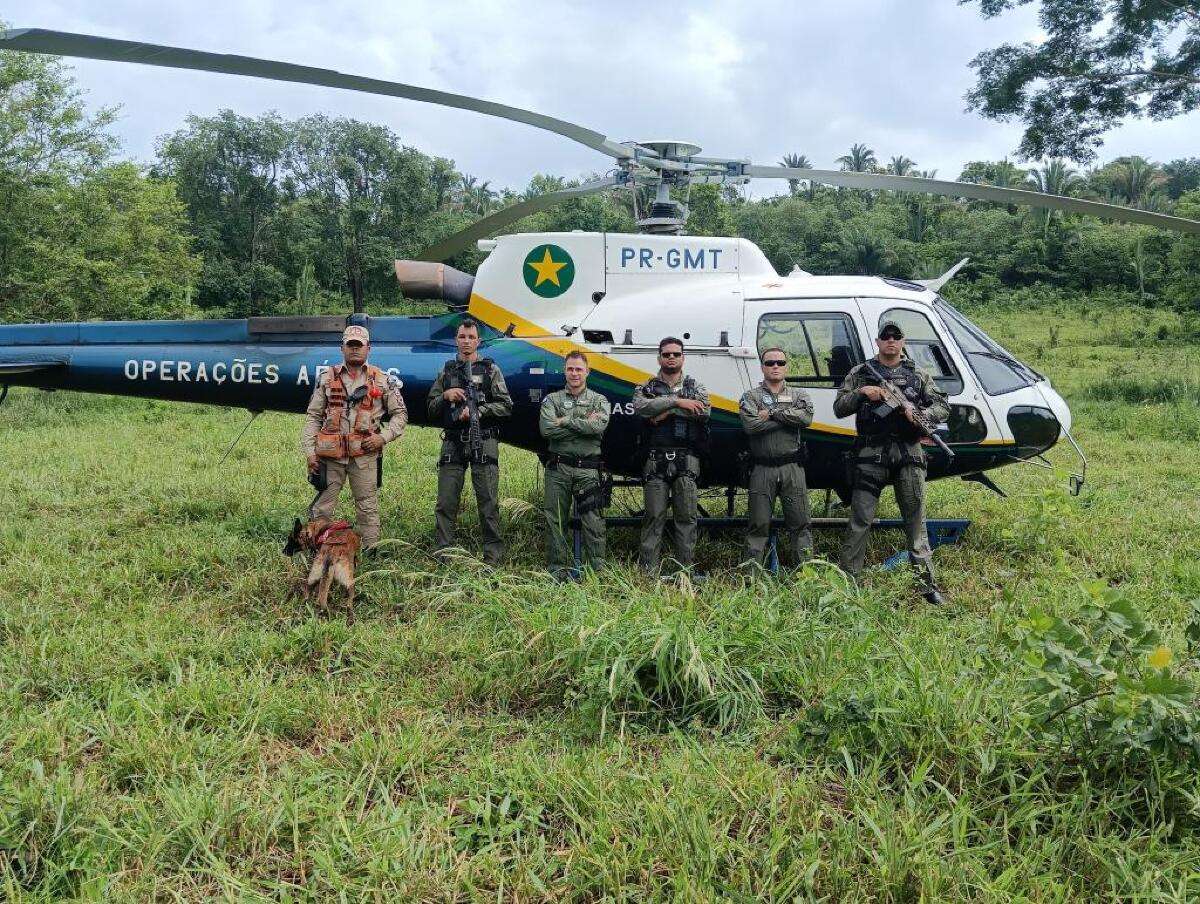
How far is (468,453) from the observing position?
5.74 m

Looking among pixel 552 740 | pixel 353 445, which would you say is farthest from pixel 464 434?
pixel 552 740

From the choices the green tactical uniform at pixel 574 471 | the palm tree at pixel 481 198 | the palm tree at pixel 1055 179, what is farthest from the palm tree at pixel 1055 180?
the green tactical uniform at pixel 574 471

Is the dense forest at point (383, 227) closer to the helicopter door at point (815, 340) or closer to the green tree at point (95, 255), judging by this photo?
the green tree at point (95, 255)

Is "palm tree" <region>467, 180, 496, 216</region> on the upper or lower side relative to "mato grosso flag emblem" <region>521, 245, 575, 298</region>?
upper

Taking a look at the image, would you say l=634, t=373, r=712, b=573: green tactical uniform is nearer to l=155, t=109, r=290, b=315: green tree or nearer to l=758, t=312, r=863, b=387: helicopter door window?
l=758, t=312, r=863, b=387: helicopter door window

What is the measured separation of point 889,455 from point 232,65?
4.46 meters

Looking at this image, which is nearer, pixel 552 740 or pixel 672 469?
pixel 552 740

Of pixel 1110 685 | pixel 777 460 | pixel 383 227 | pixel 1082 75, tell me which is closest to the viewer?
pixel 1110 685

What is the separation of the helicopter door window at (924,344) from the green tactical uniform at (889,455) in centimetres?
53

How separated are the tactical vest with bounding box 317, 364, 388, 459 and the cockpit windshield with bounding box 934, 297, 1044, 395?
4.16m

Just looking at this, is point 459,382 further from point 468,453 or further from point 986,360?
point 986,360

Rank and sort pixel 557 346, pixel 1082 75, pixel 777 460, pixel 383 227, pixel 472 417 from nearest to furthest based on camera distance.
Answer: pixel 777 460, pixel 472 417, pixel 557 346, pixel 1082 75, pixel 383 227

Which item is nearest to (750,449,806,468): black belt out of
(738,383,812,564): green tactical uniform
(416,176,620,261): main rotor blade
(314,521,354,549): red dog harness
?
(738,383,812,564): green tactical uniform

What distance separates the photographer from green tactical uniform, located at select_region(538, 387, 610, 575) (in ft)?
18.2
